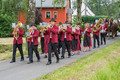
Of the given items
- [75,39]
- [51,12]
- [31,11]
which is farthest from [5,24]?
[51,12]

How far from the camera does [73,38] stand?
38.5ft

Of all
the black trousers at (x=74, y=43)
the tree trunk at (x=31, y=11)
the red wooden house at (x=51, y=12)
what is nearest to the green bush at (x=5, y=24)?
the tree trunk at (x=31, y=11)

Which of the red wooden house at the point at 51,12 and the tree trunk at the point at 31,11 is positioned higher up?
the red wooden house at the point at 51,12

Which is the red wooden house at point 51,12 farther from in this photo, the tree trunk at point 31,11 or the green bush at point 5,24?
the tree trunk at point 31,11

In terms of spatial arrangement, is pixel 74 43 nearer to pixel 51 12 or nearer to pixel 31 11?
pixel 31 11

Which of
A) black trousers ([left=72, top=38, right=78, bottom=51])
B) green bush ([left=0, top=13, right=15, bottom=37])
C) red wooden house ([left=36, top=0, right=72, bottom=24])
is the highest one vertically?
red wooden house ([left=36, top=0, right=72, bottom=24])

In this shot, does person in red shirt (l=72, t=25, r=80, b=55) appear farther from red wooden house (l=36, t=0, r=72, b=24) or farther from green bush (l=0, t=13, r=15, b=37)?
red wooden house (l=36, t=0, r=72, b=24)

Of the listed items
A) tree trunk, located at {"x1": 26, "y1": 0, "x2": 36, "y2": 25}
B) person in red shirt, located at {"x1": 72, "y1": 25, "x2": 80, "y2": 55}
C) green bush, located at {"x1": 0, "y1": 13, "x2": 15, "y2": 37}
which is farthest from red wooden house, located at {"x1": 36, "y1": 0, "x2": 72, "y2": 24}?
person in red shirt, located at {"x1": 72, "y1": 25, "x2": 80, "y2": 55}

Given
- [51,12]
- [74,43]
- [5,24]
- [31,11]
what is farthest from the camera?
[51,12]

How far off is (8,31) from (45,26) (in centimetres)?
1782

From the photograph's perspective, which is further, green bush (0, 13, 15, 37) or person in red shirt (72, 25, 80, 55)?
green bush (0, 13, 15, 37)

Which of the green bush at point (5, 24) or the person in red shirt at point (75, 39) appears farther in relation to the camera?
the green bush at point (5, 24)

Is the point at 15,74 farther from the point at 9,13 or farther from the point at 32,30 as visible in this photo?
the point at 9,13

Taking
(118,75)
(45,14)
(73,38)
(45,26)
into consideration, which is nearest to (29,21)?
(73,38)
